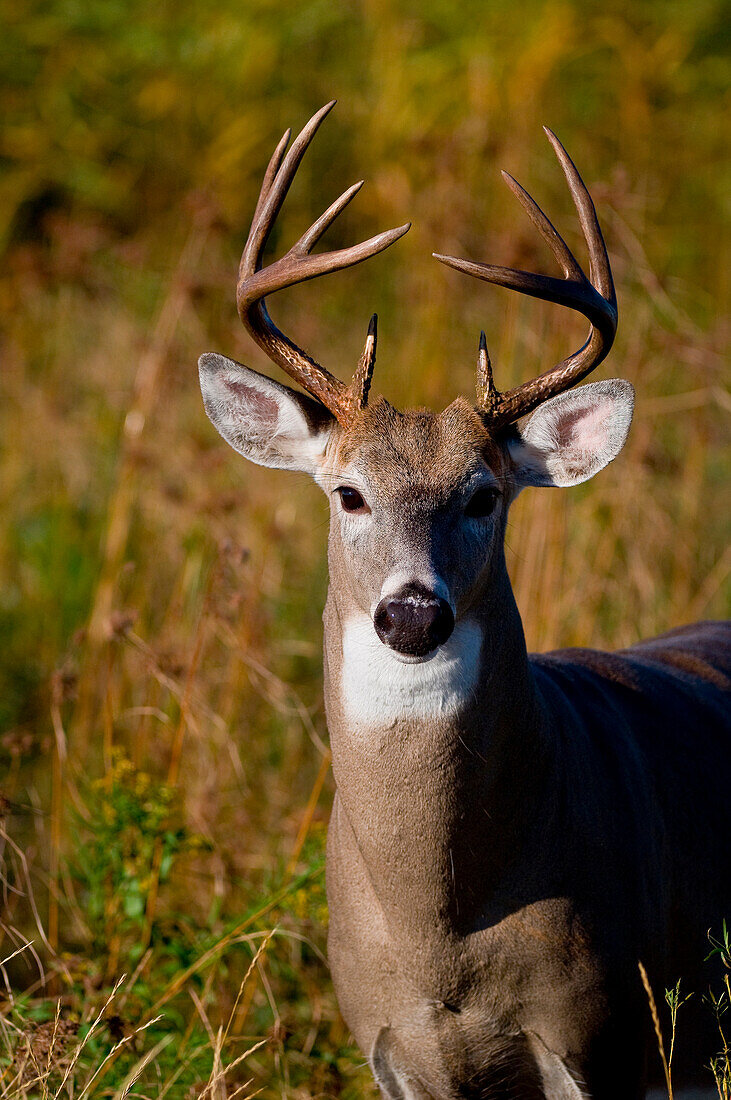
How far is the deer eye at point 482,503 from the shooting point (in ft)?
9.49

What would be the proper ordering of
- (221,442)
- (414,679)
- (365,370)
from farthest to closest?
(221,442) → (365,370) → (414,679)

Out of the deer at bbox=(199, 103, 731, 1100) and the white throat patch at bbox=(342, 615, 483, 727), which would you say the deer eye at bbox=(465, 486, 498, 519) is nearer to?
the deer at bbox=(199, 103, 731, 1100)

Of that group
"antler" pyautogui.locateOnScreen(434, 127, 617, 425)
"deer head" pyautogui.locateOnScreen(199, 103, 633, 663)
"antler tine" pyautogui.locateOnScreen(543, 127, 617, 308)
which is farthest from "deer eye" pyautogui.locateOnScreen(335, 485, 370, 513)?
"antler tine" pyautogui.locateOnScreen(543, 127, 617, 308)

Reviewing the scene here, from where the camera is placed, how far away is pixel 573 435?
3.15 m

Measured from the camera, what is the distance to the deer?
2.74 metres

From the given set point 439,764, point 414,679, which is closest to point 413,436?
point 414,679

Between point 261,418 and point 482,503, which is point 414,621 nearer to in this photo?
point 482,503

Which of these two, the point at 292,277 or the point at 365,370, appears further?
Result: the point at 365,370

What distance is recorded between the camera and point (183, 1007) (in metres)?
3.87

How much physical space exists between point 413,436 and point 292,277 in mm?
447

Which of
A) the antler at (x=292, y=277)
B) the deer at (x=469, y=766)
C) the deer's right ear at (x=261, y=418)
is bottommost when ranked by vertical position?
the deer at (x=469, y=766)

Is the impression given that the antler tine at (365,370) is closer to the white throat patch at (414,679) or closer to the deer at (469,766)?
the deer at (469,766)

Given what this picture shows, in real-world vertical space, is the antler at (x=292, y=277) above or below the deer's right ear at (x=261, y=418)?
above

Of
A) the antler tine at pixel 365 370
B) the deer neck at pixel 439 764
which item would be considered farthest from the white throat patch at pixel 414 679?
the antler tine at pixel 365 370
